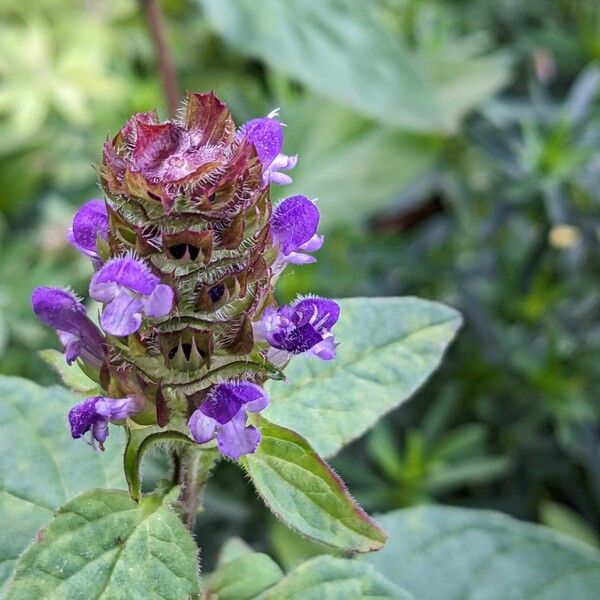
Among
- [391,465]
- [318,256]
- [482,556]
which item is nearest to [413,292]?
[318,256]

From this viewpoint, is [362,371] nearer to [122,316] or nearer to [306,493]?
[306,493]

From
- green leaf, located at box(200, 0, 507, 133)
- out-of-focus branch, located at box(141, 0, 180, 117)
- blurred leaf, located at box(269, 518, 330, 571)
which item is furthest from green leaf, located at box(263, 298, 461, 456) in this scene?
out-of-focus branch, located at box(141, 0, 180, 117)

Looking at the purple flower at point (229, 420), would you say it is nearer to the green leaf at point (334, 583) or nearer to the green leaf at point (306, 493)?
the green leaf at point (306, 493)

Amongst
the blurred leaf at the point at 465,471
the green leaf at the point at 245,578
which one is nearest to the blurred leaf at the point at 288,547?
the blurred leaf at the point at 465,471

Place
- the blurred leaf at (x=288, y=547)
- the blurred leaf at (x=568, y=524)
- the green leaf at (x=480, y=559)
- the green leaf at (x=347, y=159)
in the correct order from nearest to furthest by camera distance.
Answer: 1. the green leaf at (x=480, y=559)
2. the blurred leaf at (x=288, y=547)
3. the blurred leaf at (x=568, y=524)
4. the green leaf at (x=347, y=159)

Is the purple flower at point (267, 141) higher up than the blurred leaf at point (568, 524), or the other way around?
the purple flower at point (267, 141)

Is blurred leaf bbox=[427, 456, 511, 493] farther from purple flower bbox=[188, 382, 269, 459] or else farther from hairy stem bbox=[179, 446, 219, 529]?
purple flower bbox=[188, 382, 269, 459]

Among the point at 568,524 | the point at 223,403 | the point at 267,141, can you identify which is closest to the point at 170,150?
the point at 267,141
